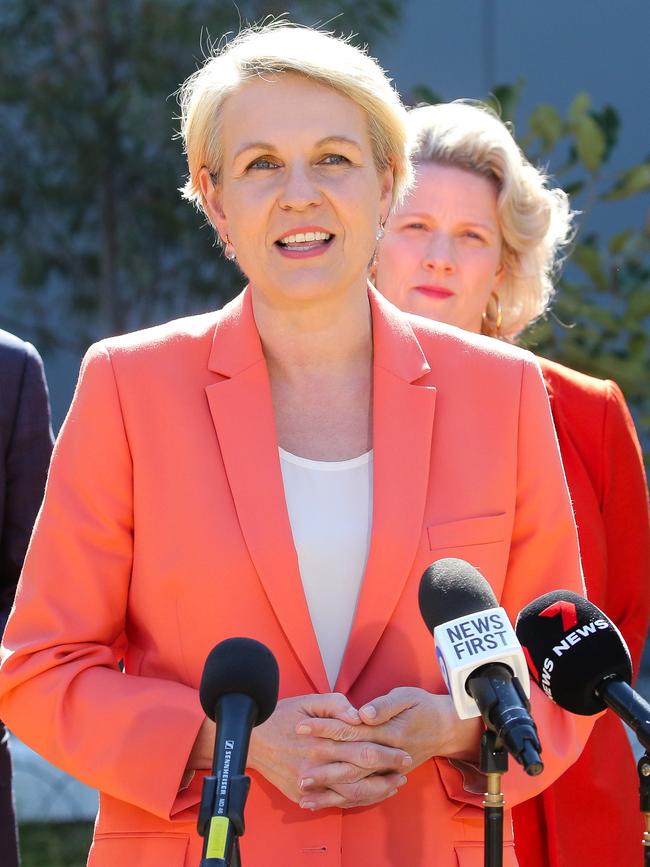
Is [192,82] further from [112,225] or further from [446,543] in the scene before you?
[112,225]

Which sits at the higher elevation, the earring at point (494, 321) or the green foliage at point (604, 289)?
the green foliage at point (604, 289)

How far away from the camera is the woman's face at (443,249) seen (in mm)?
3727

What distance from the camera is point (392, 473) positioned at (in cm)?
257

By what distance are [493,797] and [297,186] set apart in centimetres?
120

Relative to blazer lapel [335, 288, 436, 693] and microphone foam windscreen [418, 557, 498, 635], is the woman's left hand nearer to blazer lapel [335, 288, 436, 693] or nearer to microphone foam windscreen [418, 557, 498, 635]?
blazer lapel [335, 288, 436, 693]

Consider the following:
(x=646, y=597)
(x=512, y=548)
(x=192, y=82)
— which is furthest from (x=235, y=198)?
(x=646, y=597)

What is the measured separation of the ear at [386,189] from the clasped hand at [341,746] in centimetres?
99

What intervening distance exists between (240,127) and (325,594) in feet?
2.88

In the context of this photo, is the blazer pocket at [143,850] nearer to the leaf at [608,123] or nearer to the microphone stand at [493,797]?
the microphone stand at [493,797]

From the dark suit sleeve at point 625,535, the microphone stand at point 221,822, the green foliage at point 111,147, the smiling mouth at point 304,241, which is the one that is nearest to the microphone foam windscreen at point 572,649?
the microphone stand at point 221,822

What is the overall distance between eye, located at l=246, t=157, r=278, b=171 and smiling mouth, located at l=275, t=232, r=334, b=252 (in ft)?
0.46

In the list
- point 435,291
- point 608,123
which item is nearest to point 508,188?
point 435,291

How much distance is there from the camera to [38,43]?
26.0 feet

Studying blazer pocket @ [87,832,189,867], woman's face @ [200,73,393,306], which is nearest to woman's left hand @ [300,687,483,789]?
blazer pocket @ [87,832,189,867]
